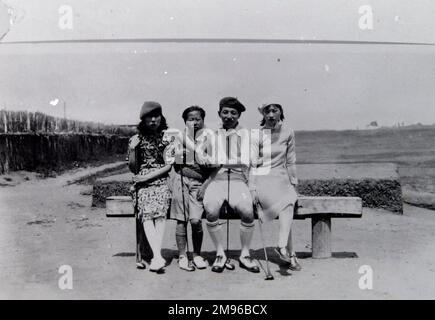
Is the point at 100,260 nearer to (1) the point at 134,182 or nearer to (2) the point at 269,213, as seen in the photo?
(1) the point at 134,182

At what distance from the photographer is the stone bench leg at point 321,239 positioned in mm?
4988

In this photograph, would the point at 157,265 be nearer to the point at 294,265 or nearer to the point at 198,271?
the point at 198,271

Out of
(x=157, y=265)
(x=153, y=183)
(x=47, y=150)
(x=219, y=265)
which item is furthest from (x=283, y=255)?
(x=47, y=150)

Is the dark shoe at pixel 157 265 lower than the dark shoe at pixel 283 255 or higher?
lower

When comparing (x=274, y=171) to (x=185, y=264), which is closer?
(x=185, y=264)

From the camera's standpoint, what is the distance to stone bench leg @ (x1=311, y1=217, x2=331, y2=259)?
16.4 feet

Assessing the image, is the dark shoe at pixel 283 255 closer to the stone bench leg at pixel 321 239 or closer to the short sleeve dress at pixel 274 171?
the short sleeve dress at pixel 274 171

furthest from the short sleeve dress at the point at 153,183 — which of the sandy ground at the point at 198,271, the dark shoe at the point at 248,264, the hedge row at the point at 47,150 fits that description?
the hedge row at the point at 47,150

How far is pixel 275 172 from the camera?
4.94m

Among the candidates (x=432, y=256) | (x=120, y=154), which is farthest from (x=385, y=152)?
(x=432, y=256)

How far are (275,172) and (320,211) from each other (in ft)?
1.82

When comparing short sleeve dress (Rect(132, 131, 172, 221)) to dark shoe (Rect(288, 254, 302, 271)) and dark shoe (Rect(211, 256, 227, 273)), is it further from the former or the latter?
dark shoe (Rect(288, 254, 302, 271))

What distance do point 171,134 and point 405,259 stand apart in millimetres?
2529

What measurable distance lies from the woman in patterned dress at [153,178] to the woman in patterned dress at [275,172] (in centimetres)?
82
